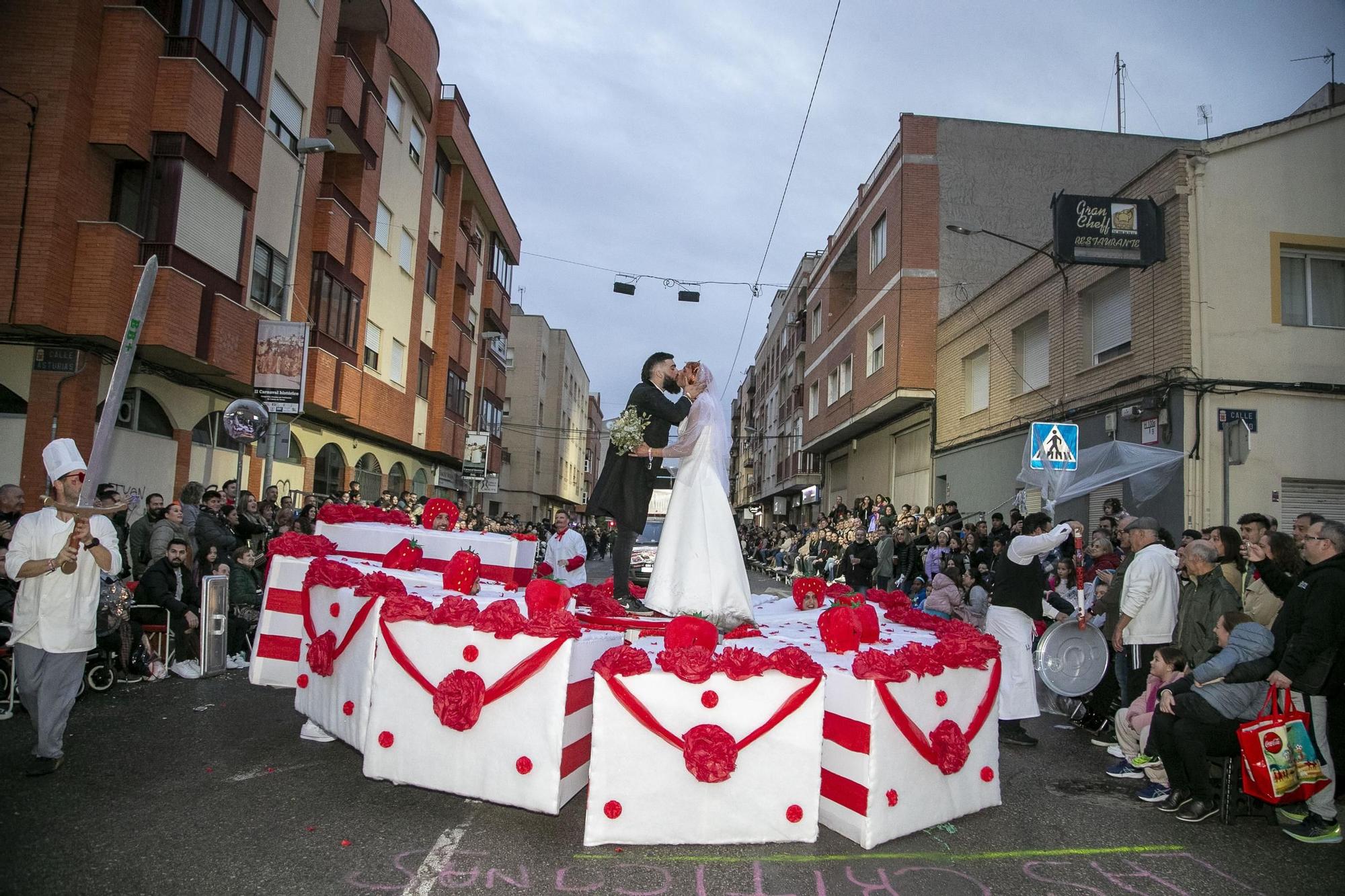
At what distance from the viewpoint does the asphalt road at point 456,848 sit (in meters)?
3.96

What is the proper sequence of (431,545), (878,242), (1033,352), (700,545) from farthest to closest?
(878,242) < (1033,352) < (431,545) < (700,545)

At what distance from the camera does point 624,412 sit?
6.32 meters

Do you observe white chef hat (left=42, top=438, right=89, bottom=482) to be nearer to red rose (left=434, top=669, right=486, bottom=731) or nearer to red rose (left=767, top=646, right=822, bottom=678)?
red rose (left=434, top=669, right=486, bottom=731)

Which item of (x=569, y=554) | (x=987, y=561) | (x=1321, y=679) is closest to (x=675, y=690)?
(x=1321, y=679)

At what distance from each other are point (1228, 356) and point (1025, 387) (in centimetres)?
577

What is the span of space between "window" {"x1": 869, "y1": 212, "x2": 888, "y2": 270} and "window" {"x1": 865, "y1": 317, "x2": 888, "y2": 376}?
2041 millimetres

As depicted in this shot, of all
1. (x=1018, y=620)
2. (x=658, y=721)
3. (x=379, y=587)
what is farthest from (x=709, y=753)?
(x=1018, y=620)

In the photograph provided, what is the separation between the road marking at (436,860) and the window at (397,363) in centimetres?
2299

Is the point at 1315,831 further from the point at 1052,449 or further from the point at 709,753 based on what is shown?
the point at 1052,449

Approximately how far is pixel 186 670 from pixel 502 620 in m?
6.15

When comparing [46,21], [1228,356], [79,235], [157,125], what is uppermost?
[46,21]

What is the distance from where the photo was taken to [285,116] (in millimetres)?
18656

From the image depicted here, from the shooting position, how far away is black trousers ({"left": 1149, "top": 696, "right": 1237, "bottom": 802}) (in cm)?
551

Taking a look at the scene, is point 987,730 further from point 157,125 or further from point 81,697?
point 157,125
